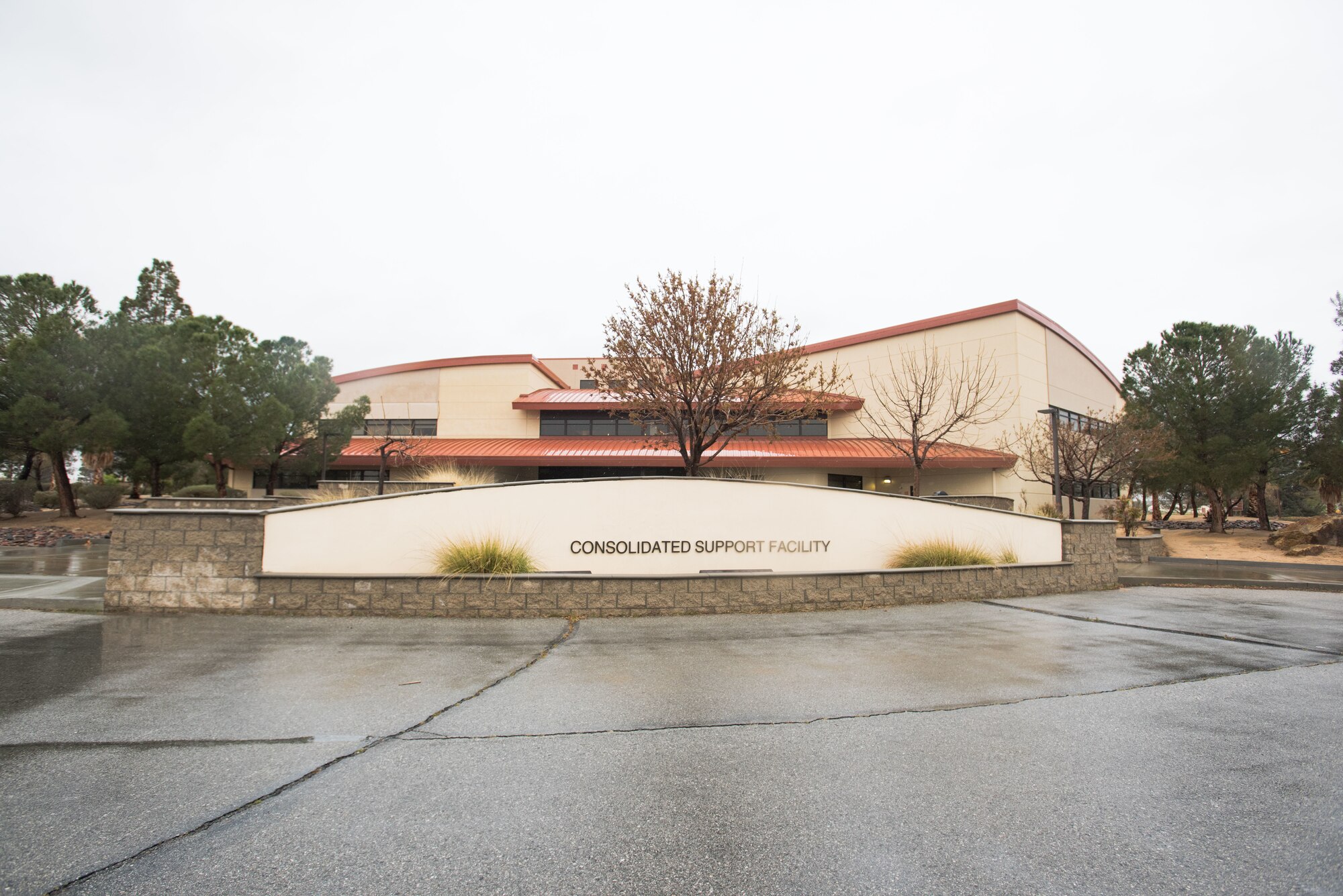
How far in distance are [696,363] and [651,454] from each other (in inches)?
530

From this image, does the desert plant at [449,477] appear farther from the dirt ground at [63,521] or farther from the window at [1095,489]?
the window at [1095,489]

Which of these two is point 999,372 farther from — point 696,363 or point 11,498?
point 11,498

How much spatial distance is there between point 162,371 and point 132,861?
33857 millimetres

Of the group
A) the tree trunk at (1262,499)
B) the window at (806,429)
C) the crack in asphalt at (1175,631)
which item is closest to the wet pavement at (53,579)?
the crack in asphalt at (1175,631)

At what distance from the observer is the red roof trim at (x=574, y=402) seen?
106ft

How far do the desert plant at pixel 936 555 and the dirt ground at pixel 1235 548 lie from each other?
17138 millimetres

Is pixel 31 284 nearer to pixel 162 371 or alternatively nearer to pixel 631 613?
pixel 162 371

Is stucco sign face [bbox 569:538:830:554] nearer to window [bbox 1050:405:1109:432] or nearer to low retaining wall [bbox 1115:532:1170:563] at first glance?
low retaining wall [bbox 1115:532:1170:563]

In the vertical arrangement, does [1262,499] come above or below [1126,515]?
above

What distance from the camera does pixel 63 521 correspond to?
2900 cm

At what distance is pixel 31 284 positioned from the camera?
32.0 m

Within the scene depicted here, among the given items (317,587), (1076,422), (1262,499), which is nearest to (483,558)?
(317,587)

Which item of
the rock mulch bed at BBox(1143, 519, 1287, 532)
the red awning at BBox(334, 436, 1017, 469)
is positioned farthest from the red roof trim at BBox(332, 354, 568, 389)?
the rock mulch bed at BBox(1143, 519, 1287, 532)

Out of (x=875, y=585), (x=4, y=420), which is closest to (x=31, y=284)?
(x=4, y=420)
